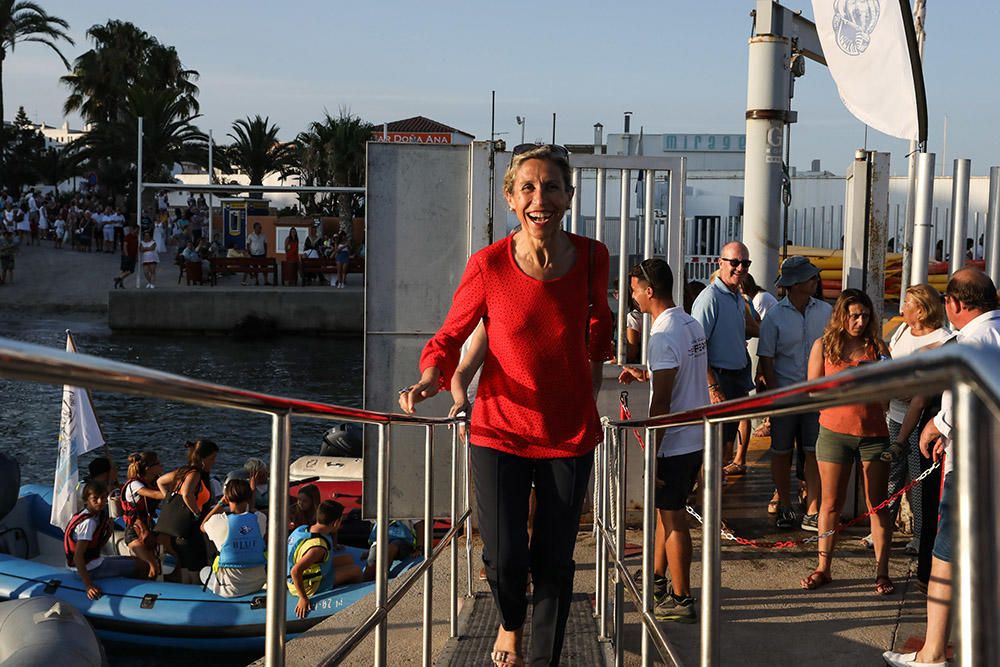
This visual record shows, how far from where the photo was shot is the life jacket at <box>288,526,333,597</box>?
773 centimetres

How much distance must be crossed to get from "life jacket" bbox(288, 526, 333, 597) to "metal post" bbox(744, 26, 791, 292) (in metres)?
4.46

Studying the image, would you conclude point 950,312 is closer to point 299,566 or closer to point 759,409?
point 759,409

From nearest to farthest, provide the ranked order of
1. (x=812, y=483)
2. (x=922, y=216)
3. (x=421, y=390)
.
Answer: (x=421, y=390), (x=812, y=483), (x=922, y=216)

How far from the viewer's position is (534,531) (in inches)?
147

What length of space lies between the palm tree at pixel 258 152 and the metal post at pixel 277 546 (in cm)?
5187

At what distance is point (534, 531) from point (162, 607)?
235 inches

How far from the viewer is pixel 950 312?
197 inches

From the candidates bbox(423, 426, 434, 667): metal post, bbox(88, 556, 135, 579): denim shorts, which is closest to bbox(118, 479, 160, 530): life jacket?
bbox(88, 556, 135, 579): denim shorts

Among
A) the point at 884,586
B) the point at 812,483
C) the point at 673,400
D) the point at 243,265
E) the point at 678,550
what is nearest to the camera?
the point at 678,550

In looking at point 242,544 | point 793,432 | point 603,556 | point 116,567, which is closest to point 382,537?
point 603,556

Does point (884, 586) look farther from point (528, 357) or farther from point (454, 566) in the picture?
point (528, 357)

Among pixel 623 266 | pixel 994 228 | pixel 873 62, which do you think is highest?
pixel 873 62

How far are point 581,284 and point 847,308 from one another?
274 cm


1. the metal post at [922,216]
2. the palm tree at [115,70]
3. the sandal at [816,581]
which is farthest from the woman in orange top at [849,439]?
the palm tree at [115,70]
